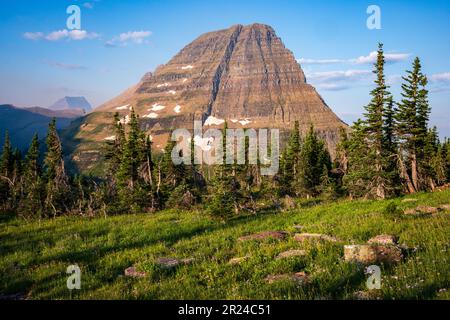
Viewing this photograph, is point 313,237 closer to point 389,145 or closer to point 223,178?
point 223,178

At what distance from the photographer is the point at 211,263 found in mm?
11797

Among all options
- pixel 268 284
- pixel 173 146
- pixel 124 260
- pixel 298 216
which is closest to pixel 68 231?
pixel 124 260

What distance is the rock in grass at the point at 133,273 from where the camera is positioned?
36.1ft

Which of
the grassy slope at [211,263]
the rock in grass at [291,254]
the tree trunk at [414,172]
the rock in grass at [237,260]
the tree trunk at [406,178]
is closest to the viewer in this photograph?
the grassy slope at [211,263]

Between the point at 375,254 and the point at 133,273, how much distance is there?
24.0 ft

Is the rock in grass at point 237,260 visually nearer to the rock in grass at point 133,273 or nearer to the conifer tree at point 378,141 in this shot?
the rock in grass at point 133,273

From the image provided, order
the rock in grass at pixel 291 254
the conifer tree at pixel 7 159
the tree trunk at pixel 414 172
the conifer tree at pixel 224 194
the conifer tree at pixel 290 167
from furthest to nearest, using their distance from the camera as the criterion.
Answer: the conifer tree at pixel 7 159, the conifer tree at pixel 290 167, the tree trunk at pixel 414 172, the conifer tree at pixel 224 194, the rock in grass at pixel 291 254

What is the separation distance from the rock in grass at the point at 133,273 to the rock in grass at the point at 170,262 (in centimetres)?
71

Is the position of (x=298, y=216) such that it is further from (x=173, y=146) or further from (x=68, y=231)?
(x=173, y=146)

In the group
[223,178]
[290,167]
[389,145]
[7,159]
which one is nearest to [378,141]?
[389,145]

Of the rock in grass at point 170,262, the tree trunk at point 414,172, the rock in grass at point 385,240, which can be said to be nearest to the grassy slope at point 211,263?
the rock in grass at point 170,262
